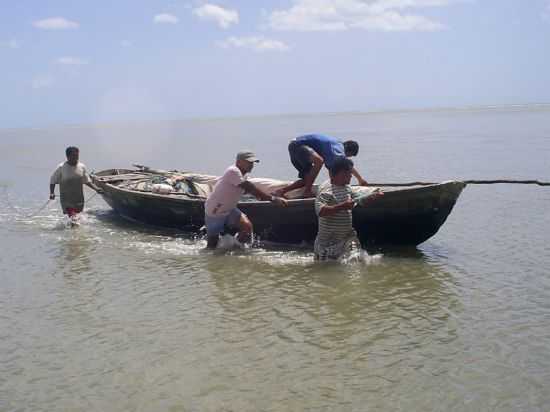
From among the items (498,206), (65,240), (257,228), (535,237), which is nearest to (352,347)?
(257,228)

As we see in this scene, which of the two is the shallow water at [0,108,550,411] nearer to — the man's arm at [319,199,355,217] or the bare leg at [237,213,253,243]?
the bare leg at [237,213,253,243]

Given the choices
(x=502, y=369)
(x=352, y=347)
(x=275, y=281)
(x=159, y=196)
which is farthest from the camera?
(x=159, y=196)

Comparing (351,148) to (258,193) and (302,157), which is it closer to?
(302,157)

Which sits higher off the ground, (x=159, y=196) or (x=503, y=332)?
(x=159, y=196)

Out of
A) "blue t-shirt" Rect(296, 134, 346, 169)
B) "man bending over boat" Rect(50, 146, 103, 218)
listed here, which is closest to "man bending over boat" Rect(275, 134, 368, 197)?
"blue t-shirt" Rect(296, 134, 346, 169)

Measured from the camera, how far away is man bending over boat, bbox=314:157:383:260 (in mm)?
7473

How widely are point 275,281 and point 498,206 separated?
22.3ft

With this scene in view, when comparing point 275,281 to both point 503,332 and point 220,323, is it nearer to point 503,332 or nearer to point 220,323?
point 220,323

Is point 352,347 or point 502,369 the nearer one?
point 502,369

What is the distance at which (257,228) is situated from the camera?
32.1ft

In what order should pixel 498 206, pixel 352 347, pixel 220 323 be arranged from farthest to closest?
pixel 498 206 < pixel 220 323 < pixel 352 347

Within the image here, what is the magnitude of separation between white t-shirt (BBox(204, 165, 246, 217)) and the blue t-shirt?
1180 mm

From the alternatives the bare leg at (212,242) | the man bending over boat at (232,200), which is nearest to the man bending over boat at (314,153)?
the man bending over boat at (232,200)

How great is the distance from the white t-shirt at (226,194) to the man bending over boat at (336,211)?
1.57 meters
